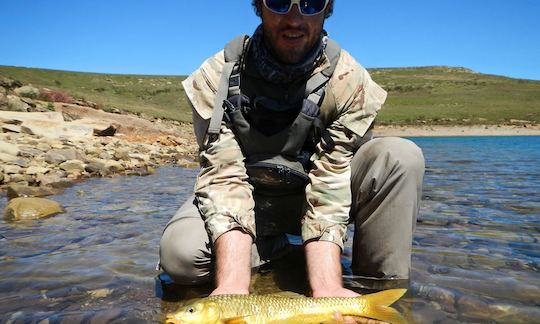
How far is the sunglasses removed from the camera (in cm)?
316

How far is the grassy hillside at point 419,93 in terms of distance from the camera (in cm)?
6244

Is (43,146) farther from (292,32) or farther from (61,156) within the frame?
(292,32)

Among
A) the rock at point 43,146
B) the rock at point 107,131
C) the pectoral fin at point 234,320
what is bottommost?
the pectoral fin at point 234,320

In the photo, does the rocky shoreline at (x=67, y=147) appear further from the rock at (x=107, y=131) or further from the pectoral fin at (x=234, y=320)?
the pectoral fin at (x=234, y=320)

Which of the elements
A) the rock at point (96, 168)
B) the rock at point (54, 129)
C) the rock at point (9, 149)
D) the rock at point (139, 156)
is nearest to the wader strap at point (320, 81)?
the rock at point (96, 168)

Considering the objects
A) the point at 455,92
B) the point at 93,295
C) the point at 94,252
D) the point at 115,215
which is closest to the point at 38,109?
the point at 115,215

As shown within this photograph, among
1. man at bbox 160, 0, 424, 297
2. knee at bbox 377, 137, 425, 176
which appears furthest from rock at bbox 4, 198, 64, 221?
knee at bbox 377, 137, 425, 176

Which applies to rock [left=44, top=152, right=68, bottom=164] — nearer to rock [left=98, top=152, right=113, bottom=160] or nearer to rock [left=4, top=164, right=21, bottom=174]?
rock [left=4, top=164, right=21, bottom=174]

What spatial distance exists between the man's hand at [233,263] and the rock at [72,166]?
28.5 ft

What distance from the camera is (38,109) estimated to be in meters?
18.7

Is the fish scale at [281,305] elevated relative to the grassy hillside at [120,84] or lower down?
lower down

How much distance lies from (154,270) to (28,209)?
Result: 2.92 m

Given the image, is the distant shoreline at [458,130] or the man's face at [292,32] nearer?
the man's face at [292,32]

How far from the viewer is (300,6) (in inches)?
125
